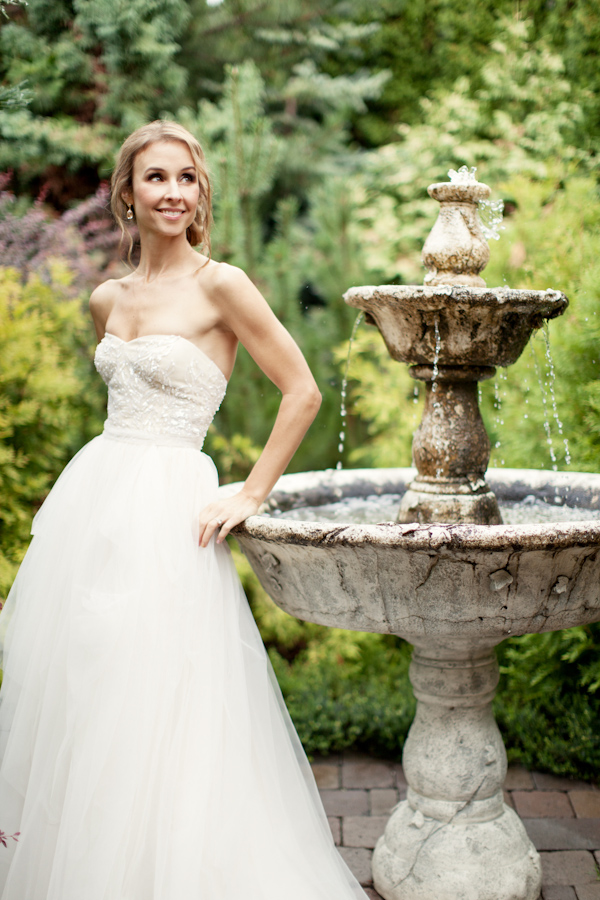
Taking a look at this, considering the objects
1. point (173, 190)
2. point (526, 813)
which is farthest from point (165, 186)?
point (526, 813)

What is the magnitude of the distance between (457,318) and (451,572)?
75 cm

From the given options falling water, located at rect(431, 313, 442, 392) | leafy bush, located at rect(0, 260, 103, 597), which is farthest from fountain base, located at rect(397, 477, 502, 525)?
leafy bush, located at rect(0, 260, 103, 597)

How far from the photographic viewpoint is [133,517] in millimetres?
1960

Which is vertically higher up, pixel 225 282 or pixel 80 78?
pixel 80 78

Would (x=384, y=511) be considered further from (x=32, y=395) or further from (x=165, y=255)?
(x=32, y=395)

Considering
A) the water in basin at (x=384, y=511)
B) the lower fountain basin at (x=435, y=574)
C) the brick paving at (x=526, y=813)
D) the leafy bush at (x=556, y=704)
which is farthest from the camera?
the leafy bush at (x=556, y=704)

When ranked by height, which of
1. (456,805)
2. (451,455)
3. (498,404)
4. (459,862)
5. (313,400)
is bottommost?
(459,862)

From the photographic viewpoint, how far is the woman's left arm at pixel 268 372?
6.69 feet

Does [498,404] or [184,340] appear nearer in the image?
[184,340]

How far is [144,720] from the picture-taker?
1.83 meters

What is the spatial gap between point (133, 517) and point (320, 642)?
280 cm

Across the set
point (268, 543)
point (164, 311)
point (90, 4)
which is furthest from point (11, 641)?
point (90, 4)

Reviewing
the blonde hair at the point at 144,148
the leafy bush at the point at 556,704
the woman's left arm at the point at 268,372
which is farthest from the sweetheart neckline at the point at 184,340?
the leafy bush at the point at 556,704

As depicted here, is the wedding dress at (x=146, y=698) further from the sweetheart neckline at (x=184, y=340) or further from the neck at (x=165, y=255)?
the neck at (x=165, y=255)
